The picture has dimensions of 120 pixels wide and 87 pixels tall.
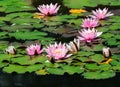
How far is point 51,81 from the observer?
3.43 m

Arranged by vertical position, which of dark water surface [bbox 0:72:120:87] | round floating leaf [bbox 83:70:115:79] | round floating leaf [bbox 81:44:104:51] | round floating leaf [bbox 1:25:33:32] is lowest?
dark water surface [bbox 0:72:120:87]

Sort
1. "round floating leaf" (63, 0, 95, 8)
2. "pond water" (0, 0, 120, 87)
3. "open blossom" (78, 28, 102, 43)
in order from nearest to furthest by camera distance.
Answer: "pond water" (0, 0, 120, 87), "open blossom" (78, 28, 102, 43), "round floating leaf" (63, 0, 95, 8)

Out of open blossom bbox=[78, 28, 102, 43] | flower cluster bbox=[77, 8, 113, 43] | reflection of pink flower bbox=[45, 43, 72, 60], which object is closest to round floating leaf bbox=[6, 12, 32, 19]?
flower cluster bbox=[77, 8, 113, 43]

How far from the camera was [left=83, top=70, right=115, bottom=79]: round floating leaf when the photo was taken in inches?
133

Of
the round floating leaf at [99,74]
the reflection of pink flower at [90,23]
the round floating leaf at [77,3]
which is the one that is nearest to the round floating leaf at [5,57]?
the round floating leaf at [99,74]

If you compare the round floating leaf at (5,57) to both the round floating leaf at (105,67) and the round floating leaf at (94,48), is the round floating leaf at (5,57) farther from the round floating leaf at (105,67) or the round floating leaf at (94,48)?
the round floating leaf at (105,67)

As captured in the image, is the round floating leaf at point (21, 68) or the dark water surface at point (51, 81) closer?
the dark water surface at point (51, 81)

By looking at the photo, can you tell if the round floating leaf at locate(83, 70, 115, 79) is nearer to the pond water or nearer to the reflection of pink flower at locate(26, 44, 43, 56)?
the pond water

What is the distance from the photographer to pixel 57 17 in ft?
15.6

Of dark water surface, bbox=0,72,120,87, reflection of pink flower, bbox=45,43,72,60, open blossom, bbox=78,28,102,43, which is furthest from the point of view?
open blossom, bbox=78,28,102,43

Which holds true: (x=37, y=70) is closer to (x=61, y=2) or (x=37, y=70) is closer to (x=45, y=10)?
(x=45, y=10)

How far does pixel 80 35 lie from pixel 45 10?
71cm

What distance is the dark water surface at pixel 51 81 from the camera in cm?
335

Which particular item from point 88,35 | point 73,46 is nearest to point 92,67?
point 73,46
